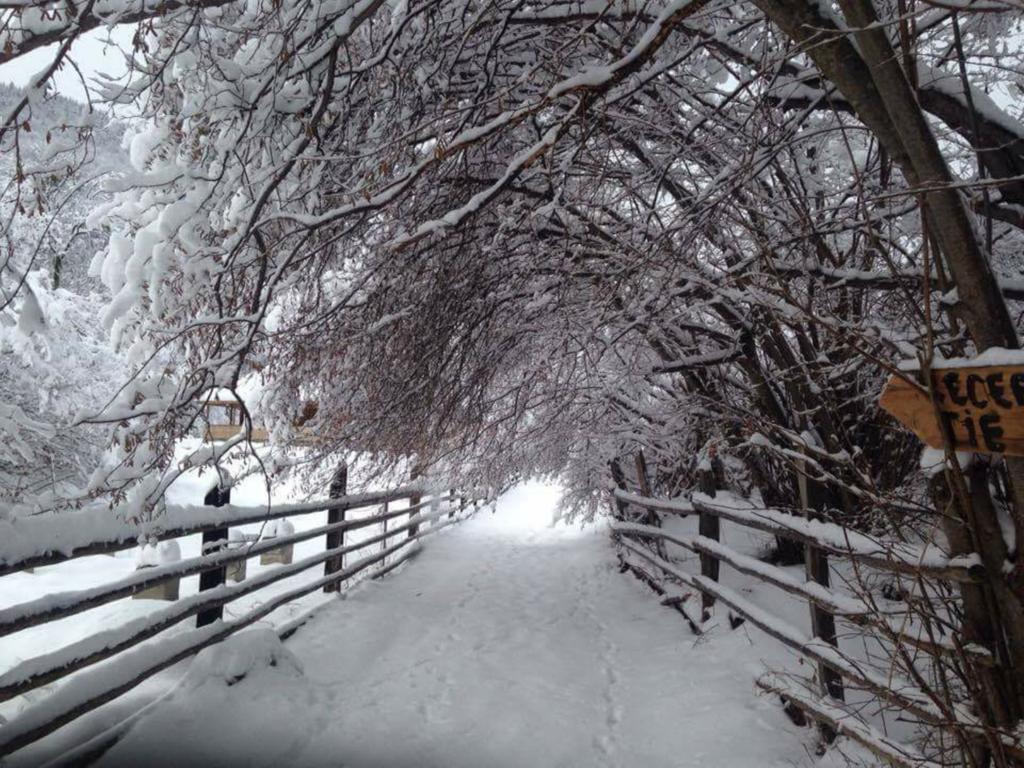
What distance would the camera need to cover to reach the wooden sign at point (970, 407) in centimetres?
156

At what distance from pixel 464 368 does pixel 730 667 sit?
324 centimetres

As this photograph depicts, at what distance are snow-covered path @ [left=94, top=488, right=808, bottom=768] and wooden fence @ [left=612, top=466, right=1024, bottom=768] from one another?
0.38 m

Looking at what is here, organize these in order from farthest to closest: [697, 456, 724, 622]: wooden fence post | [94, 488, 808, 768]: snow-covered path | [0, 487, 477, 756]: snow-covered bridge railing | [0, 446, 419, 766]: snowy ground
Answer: [697, 456, 724, 622]: wooden fence post → [94, 488, 808, 768]: snow-covered path → [0, 446, 419, 766]: snowy ground → [0, 487, 477, 756]: snow-covered bridge railing

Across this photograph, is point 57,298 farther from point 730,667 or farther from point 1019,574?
point 1019,574

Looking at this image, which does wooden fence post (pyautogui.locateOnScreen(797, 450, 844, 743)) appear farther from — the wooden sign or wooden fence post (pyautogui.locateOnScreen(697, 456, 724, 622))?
wooden fence post (pyautogui.locateOnScreen(697, 456, 724, 622))

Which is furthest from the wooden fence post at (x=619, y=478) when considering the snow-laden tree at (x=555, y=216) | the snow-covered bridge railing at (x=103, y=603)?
the snow-covered bridge railing at (x=103, y=603)

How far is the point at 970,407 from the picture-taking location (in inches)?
65.4

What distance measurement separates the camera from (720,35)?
10.5 feet

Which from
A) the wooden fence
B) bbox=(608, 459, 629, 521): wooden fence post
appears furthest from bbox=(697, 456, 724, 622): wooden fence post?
bbox=(608, 459, 629, 521): wooden fence post

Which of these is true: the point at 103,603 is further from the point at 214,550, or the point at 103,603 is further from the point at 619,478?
the point at 619,478

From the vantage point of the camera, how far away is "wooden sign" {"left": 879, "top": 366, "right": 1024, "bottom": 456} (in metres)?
1.56

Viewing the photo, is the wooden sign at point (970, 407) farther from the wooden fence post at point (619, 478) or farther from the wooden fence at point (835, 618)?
the wooden fence post at point (619, 478)

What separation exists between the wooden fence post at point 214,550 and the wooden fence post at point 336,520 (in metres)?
2.07

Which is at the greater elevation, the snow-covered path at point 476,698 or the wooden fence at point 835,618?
the wooden fence at point 835,618
